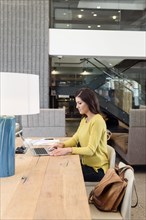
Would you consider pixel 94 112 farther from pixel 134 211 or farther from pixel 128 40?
pixel 128 40

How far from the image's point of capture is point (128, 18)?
595cm

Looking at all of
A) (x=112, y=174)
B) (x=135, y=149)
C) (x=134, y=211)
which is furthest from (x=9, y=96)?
(x=135, y=149)

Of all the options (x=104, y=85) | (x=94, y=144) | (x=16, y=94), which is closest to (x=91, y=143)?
(x=94, y=144)

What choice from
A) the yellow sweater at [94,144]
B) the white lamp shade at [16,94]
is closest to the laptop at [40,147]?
the yellow sweater at [94,144]

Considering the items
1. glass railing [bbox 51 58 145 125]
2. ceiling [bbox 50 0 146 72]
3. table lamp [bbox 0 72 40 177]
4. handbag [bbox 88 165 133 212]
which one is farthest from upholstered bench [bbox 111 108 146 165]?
table lamp [bbox 0 72 40 177]

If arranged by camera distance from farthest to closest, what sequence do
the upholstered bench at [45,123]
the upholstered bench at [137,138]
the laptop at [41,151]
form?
the upholstered bench at [45,123]
the upholstered bench at [137,138]
the laptop at [41,151]

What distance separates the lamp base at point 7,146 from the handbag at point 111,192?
0.60 metres

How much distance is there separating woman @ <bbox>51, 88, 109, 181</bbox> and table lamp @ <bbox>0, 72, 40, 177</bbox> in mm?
676

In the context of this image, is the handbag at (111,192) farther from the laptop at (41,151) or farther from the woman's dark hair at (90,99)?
the woman's dark hair at (90,99)

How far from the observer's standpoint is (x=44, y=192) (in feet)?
5.02

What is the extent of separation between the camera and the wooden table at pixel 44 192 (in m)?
1.27

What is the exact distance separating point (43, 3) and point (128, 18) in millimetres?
1765

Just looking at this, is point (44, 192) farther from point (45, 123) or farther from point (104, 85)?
point (104, 85)

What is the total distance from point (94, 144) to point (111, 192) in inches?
26.4
